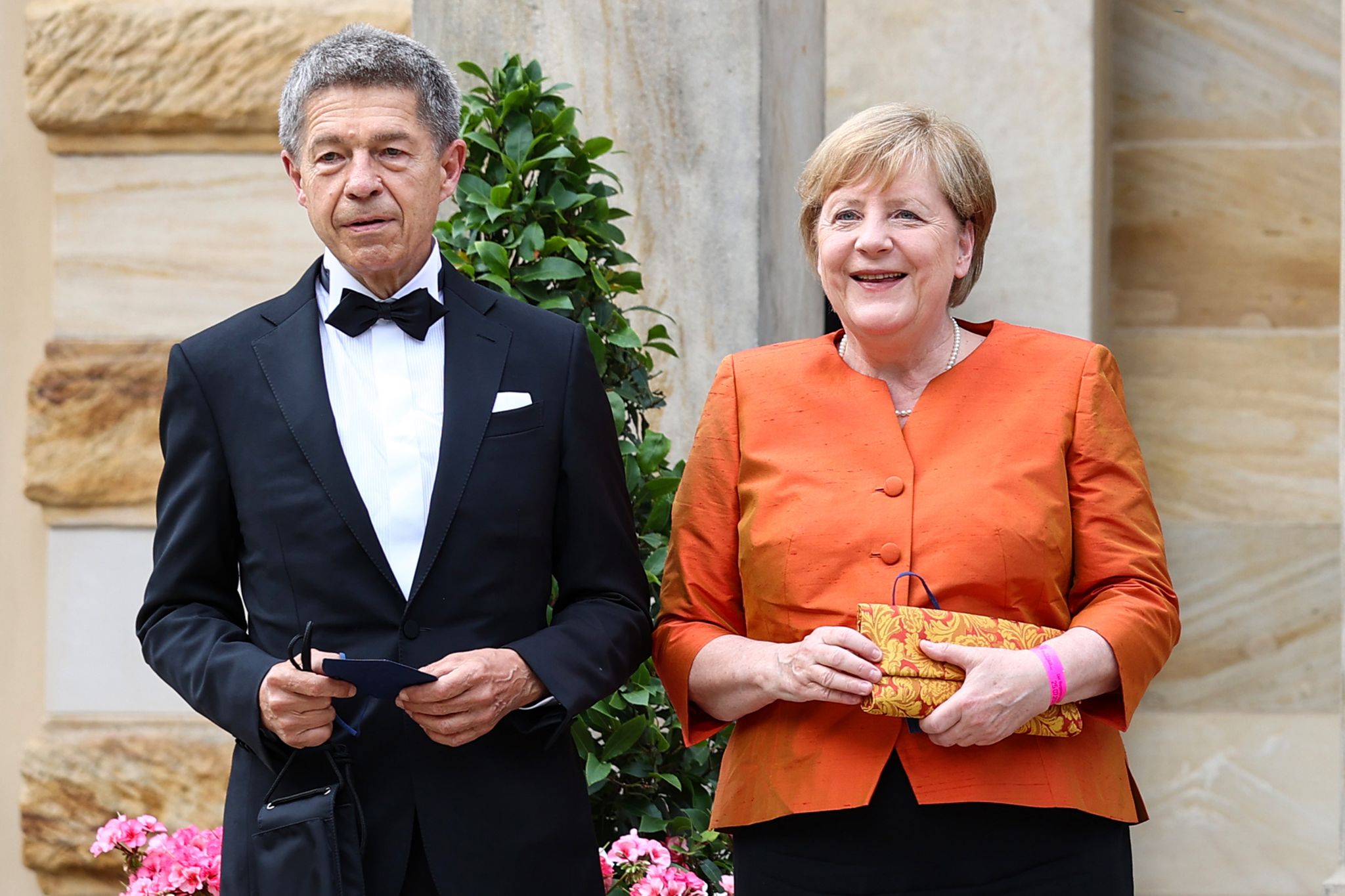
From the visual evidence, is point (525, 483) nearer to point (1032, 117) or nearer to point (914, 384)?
point (914, 384)

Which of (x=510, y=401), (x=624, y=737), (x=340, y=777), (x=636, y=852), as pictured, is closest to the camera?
(x=340, y=777)

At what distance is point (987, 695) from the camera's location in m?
2.17

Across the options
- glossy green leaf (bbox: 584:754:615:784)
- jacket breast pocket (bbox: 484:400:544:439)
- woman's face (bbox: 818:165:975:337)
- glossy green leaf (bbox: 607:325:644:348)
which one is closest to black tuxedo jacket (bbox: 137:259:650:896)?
jacket breast pocket (bbox: 484:400:544:439)

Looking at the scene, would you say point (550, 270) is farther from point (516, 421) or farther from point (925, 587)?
point (925, 587)

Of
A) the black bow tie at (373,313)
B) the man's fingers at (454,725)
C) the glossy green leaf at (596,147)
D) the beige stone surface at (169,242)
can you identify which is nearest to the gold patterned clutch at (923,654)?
the man's fingers at (454,725)

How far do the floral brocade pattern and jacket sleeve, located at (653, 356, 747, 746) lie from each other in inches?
12.2

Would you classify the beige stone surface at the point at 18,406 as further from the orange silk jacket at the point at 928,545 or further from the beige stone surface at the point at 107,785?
the orange silk jacket at the point at 928,545

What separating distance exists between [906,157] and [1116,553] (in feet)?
2.11

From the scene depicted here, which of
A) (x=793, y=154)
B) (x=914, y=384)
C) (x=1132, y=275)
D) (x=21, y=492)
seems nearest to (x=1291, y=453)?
(x=1132, y=275)

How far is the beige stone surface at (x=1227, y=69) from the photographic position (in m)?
4.91

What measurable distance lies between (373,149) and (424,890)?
40.8 inches

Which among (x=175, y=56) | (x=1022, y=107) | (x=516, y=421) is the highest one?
(x=175, y=56)

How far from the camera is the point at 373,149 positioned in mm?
2283

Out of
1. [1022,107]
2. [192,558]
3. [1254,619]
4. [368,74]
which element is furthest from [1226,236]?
[192,558]
